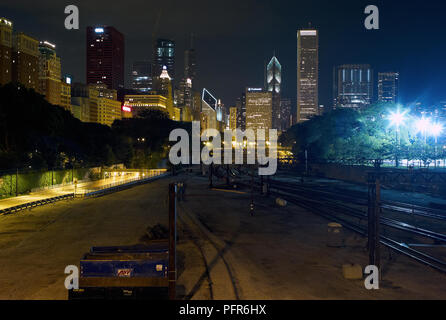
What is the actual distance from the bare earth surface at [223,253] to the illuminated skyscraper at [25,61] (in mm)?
155015

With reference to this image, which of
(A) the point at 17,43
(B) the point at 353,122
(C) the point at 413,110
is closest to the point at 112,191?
(B) the point at 353,122

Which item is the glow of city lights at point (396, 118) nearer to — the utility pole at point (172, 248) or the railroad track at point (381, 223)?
the railroad track at point (381, 223)

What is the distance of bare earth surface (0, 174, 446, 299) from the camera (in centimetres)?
1399

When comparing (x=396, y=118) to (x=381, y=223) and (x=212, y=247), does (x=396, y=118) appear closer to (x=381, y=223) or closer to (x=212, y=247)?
(x=381, y=223)

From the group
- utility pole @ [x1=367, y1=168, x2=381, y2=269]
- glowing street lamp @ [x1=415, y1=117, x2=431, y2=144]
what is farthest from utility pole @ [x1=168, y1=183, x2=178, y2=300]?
glowing street lamp @ [x1=415, y1=117, x2=431, y2=144]

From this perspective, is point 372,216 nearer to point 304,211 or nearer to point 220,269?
point 220,269

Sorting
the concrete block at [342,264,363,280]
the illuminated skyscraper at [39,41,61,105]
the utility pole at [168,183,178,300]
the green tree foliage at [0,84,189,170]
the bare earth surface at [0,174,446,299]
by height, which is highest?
the illuminated skyscraper at [39,41,61,105]

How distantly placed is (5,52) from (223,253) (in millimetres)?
172445

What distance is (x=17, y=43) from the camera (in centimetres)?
16788

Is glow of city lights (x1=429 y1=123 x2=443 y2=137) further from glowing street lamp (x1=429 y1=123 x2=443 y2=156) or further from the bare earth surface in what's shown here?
the bare earth surface

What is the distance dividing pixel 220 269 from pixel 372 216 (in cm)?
674

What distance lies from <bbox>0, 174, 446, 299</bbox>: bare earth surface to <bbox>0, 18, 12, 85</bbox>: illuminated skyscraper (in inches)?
5786

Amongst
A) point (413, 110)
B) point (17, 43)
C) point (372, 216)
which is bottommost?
point (372, 216)

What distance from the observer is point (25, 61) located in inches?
6555
